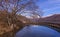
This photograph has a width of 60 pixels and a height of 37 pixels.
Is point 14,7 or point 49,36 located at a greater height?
point 14,7

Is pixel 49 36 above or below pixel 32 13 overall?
below

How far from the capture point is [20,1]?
1209cm

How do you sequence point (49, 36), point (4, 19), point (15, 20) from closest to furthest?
point (49, 36)
point (15, 20)
point (4, 19)

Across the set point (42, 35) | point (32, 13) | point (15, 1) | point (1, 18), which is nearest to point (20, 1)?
point (15, 1)

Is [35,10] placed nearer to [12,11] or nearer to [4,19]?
[12,11]

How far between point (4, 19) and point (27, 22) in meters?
2.04

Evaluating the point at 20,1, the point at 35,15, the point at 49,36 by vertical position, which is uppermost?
the point at 20,1

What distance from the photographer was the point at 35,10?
12188 mm

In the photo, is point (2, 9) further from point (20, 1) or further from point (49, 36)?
point (49, 36)

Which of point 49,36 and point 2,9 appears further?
point 2,9

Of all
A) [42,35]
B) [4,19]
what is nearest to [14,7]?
[4,19]

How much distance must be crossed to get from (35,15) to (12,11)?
1.77 metres

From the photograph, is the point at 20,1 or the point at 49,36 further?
the point at 20,1

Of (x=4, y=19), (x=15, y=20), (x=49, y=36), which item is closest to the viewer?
(x=49, y=36)
